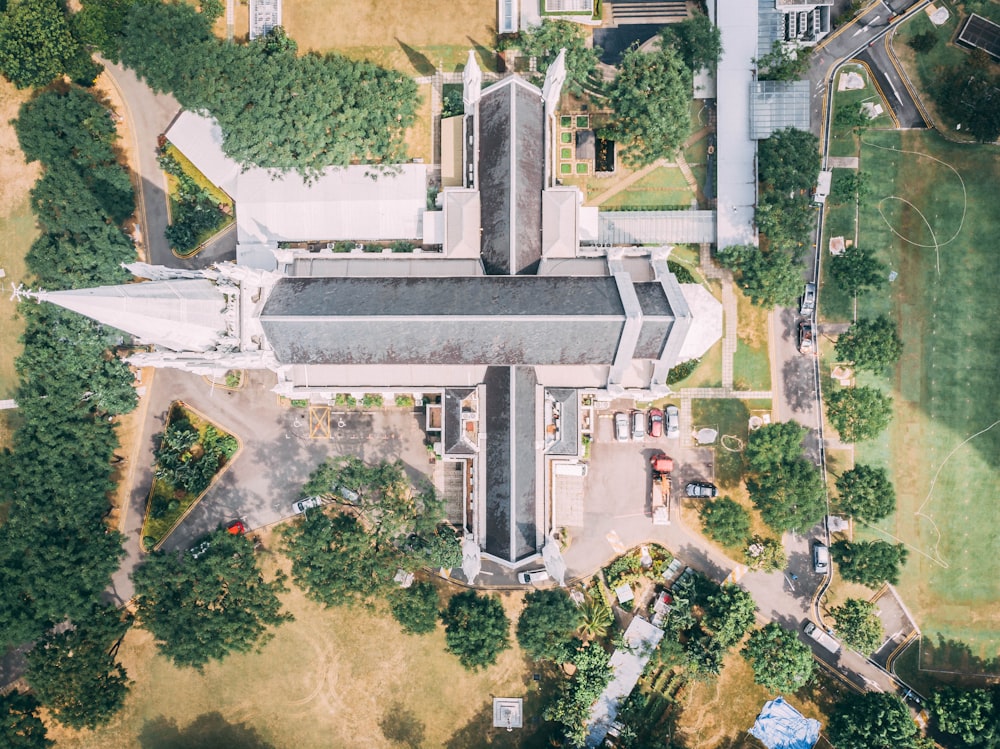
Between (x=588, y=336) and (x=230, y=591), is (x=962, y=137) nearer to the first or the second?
A: (x=588, y=336)

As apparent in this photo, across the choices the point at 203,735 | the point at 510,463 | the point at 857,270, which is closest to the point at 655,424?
the point at 510,463

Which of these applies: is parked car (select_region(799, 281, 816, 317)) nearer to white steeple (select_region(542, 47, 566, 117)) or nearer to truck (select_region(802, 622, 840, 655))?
white steeple (select_region(542, 47, 566, 117))

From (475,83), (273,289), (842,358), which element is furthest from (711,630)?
(475,83)

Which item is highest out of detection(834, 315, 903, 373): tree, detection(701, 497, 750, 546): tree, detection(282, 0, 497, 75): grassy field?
detection(282, 0, 497, 75): grassy field

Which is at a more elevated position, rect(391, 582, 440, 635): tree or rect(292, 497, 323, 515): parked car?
rect(292, 497, 323, 515): parked car

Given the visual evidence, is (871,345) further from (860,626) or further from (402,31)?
(402,31)

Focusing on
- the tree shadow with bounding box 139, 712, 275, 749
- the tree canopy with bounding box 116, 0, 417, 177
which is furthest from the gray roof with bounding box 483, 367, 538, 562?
the tree shadow with bounding box 139, 712, 275, 749

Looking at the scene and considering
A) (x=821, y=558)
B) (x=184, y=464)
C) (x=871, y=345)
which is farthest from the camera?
(x=184, y=464)
